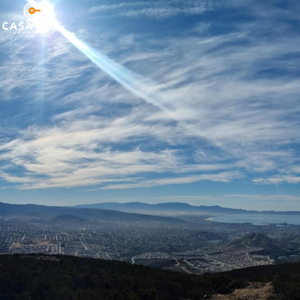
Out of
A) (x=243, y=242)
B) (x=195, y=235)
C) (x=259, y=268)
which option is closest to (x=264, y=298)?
(x=259, y=268)

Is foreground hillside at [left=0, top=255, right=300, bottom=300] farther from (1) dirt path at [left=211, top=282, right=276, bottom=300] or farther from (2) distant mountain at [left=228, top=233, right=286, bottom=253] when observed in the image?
(2) distant mountain at [left=228, top=233, right=286, bottom=253]

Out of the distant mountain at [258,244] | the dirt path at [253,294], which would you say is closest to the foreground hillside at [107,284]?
the dirt path at [253,294]

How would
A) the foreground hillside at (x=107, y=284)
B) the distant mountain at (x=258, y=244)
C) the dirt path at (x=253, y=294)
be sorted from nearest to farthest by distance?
the foreground hillside at (x=107, y=284)
the dirt path at (x=253, y=294)
the distant mountain at (x=258, y=244)

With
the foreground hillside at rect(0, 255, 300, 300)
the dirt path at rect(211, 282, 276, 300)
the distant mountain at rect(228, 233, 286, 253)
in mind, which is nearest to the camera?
the foreground hillside at rect(0, 255, 300, 300)

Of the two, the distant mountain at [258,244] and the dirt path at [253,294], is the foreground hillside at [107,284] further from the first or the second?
the distant mountain at [258,244]

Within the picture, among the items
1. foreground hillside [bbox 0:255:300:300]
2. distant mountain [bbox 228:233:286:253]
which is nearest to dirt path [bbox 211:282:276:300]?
foreground hillside [bbox 0:255:300:300]

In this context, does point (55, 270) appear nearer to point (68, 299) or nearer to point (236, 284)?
point (68, 299)
